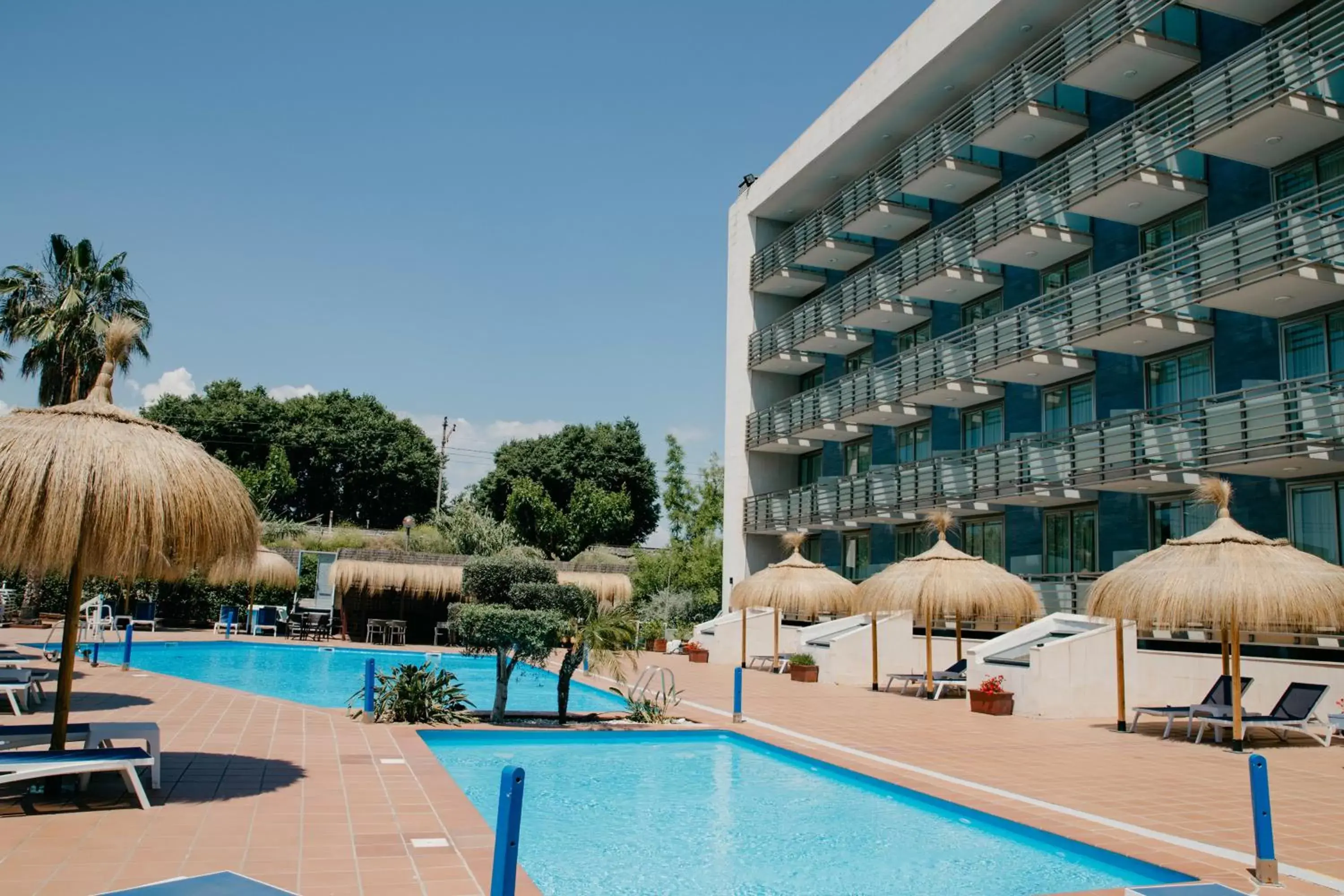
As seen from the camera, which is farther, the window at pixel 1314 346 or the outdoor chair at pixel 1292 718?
the window at pixel 1314 346

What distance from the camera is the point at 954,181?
25391mm

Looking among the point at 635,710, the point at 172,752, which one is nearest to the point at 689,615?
the point at 635,710

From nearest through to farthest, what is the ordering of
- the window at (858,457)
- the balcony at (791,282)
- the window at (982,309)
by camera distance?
the window at (982,309), the window at (858,457), the balcony at (791,282)

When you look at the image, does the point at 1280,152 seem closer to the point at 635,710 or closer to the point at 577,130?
the point at 577,130

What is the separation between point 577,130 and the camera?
1970cm

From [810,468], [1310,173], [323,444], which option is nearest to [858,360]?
[810,468]

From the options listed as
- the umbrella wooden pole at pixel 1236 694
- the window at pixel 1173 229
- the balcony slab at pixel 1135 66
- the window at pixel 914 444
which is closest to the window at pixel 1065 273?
the window at pixel 1173 229

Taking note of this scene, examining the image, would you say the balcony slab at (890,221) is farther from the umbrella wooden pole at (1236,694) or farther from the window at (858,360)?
the umbrella wooden pole at (1236,694)

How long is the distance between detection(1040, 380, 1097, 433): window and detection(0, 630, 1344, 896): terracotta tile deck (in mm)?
8212

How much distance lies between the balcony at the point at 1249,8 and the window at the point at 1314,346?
5.64 metres

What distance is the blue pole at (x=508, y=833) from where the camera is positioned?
4.14 m

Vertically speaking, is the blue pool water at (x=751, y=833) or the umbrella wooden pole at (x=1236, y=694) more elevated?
the umbrella wooden pole at (x=1236, y=694)

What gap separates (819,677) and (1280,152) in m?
13.7

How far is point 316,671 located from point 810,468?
17.3 metres
